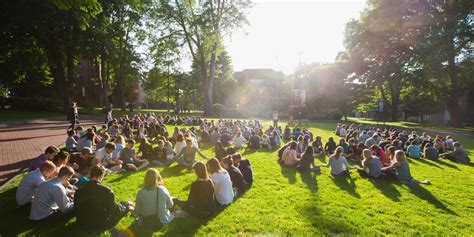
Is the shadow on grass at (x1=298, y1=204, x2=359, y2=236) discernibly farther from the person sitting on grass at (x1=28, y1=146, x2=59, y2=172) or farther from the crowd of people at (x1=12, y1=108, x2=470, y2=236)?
the person sitting on grass at (x1=28, y1=146, x2=59, y2=172)

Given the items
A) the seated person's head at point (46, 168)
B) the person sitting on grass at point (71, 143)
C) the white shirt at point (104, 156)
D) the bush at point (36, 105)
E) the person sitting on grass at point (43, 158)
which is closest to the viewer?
the seated person's head at point (46, 168)

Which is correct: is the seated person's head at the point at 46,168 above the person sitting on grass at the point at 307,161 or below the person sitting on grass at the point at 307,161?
above

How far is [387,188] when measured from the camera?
9.34m

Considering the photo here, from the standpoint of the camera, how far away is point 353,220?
6.53 meters

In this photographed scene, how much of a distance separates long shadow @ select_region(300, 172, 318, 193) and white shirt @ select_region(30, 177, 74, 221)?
671cm

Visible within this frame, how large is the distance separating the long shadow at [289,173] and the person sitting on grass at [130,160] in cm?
542

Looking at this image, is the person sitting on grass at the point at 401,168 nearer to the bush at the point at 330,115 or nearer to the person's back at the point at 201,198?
the person's back at the point at 201,198

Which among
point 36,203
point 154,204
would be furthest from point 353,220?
point 36,203

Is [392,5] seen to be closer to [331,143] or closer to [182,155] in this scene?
[331,143]

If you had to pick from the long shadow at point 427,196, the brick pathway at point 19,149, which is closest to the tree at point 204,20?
the brick pathway at point 19,149

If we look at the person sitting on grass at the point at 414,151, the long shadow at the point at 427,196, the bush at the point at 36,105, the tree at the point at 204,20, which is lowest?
the long shadow at the point at 427,196

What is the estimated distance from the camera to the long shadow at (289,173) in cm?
1011

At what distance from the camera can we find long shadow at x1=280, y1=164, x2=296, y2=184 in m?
10.1

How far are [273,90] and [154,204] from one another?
6672 cm
